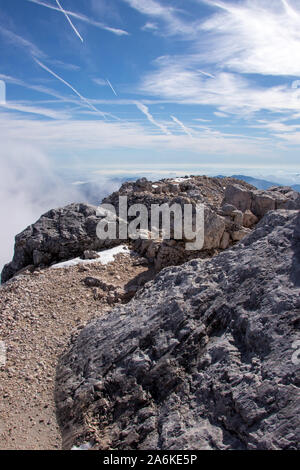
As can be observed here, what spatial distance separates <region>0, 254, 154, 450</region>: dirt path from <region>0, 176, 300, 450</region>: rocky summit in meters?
0.04

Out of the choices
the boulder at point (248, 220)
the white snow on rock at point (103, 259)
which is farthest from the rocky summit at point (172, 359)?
the boulder at point (248, 220)

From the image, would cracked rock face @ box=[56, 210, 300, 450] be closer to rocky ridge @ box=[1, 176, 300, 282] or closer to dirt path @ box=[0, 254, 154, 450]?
dirt path @ box=[0, 254, 154, 450]

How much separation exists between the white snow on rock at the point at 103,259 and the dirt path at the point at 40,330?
1.38ft

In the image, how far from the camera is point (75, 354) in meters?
9.73

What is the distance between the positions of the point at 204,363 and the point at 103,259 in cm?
1033

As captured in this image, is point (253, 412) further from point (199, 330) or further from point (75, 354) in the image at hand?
point (75, 354)

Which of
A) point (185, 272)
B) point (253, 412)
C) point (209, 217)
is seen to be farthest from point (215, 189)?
point (253, 412)

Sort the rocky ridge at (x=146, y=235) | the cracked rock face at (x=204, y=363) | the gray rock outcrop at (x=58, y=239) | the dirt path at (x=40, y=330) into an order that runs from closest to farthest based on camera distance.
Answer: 1. the cracked rock face at (x=204, y=363)
2. the dirt path at (x=40, y=330)
3. the rocky ridge at (x=146, y=235)
4. the gray rock outcrop at (x=58, y=239)

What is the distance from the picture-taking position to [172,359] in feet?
24.6

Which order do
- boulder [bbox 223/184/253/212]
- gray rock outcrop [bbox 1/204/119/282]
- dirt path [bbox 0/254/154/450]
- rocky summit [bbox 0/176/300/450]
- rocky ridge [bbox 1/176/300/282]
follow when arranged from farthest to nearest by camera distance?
1. boulder [bbox 223/184/253/212]
2. gray rock outcrop [bbox 1/204/119/282]
3. rocky ridge [bbox 1/176/300/282]
4. dirt path [bbox 0/254/154/450]
5. rocky summit [bbox 0/176/300/450]

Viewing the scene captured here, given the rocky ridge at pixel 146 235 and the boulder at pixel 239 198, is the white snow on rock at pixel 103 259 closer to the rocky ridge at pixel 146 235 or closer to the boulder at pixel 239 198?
the rocky ridge at pixel 146 235

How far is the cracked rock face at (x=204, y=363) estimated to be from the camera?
5.75 m

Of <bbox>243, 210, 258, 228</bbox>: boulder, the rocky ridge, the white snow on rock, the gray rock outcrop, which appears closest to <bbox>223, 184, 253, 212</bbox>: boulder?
the rocky ridge

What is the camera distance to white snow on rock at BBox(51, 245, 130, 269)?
53.5 ft
